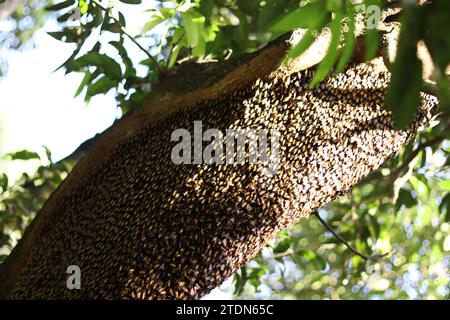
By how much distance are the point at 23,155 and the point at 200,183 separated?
157 centimetres

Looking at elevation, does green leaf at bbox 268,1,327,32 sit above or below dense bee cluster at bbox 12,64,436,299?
above

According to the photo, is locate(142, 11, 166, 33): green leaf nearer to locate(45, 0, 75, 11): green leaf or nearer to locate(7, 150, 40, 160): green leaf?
locate(45, 0, 75, 11): green leaf

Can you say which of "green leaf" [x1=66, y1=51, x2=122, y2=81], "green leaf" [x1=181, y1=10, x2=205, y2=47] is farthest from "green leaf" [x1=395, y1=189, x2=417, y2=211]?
"green leaf" [x1=66, y1=51, x2=122, y2=81]

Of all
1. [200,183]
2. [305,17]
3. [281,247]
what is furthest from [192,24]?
[305,17]

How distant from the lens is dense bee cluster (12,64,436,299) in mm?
2184

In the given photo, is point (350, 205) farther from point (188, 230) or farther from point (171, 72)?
point (188, 230)

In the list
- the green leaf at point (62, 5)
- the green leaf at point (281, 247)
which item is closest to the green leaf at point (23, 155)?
the green leaf at point (62, 5)

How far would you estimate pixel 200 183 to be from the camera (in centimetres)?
230

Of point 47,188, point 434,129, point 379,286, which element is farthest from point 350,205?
point 47,188

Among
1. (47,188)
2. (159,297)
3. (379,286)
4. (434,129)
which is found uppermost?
(159,297)

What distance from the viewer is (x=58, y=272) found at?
7.76ft

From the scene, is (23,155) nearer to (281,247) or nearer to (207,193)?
(281,247)

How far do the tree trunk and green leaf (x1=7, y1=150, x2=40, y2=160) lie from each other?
3.21ft

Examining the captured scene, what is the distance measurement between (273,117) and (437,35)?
1387mm
